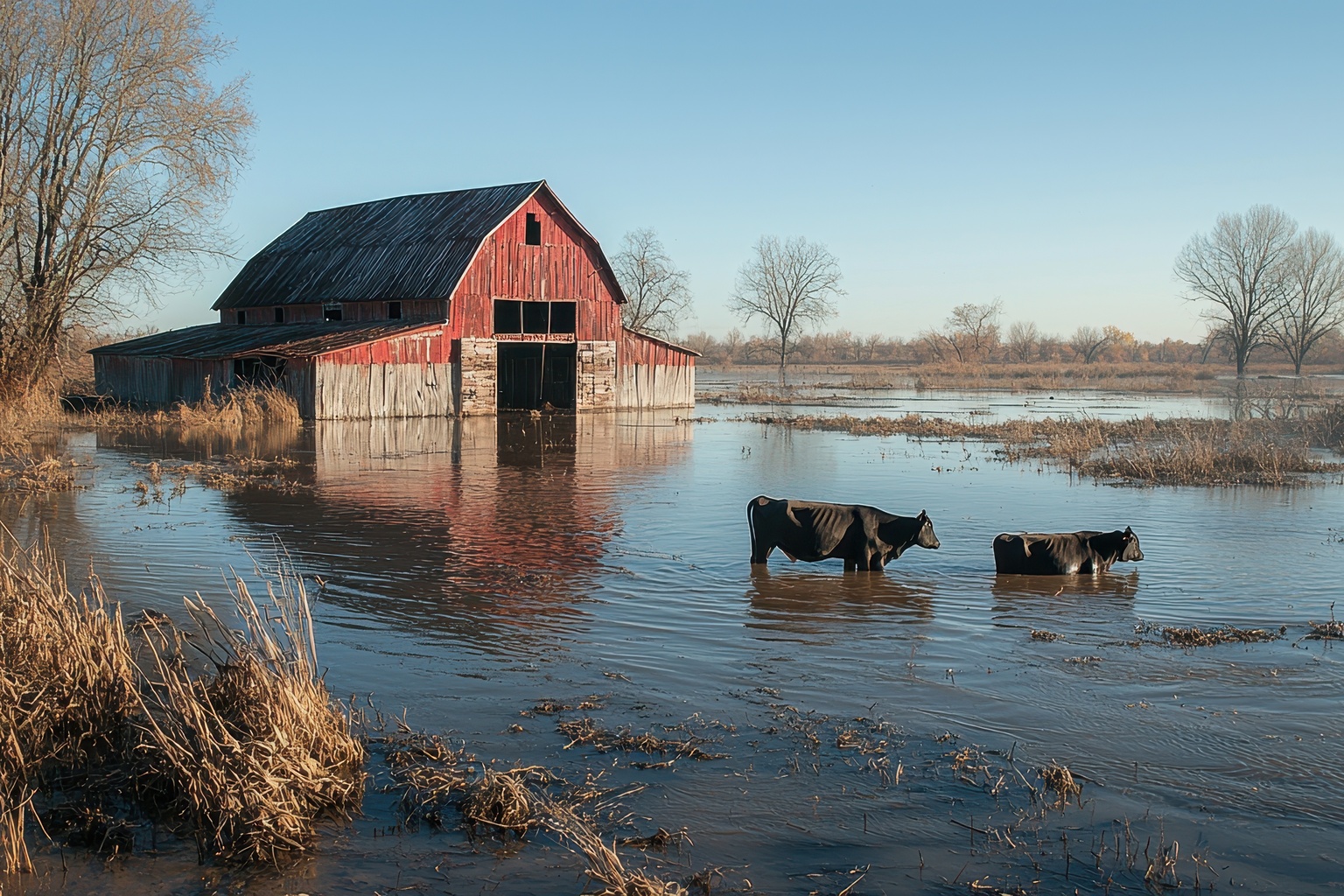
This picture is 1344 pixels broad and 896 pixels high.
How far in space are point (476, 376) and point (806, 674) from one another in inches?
1288

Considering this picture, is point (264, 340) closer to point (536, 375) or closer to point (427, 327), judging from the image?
point (427, 327)

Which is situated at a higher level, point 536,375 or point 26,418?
point 536,375

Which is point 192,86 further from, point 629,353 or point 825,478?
point 825,478

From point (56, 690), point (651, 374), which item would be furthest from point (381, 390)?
point (56, 690)

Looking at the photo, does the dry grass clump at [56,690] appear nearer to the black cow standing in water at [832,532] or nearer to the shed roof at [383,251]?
the black cow standing in water at [832,532]

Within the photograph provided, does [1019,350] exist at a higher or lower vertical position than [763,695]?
higher

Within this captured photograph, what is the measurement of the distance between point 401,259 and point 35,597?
36.4 m

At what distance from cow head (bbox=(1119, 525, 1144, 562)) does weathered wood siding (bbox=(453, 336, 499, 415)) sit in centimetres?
2949

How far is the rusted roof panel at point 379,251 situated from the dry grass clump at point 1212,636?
32258 millimetres

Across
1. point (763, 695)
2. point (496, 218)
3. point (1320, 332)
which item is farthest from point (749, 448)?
point (1320, 332)

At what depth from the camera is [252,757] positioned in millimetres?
5773

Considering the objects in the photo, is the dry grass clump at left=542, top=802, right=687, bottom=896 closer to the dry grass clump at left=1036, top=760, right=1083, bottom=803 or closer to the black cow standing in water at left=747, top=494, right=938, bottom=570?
the dry grass clump at left=1036, top=760, right=1083, bottom=803

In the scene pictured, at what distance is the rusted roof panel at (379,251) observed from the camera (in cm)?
4047

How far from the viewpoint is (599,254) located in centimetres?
4375
